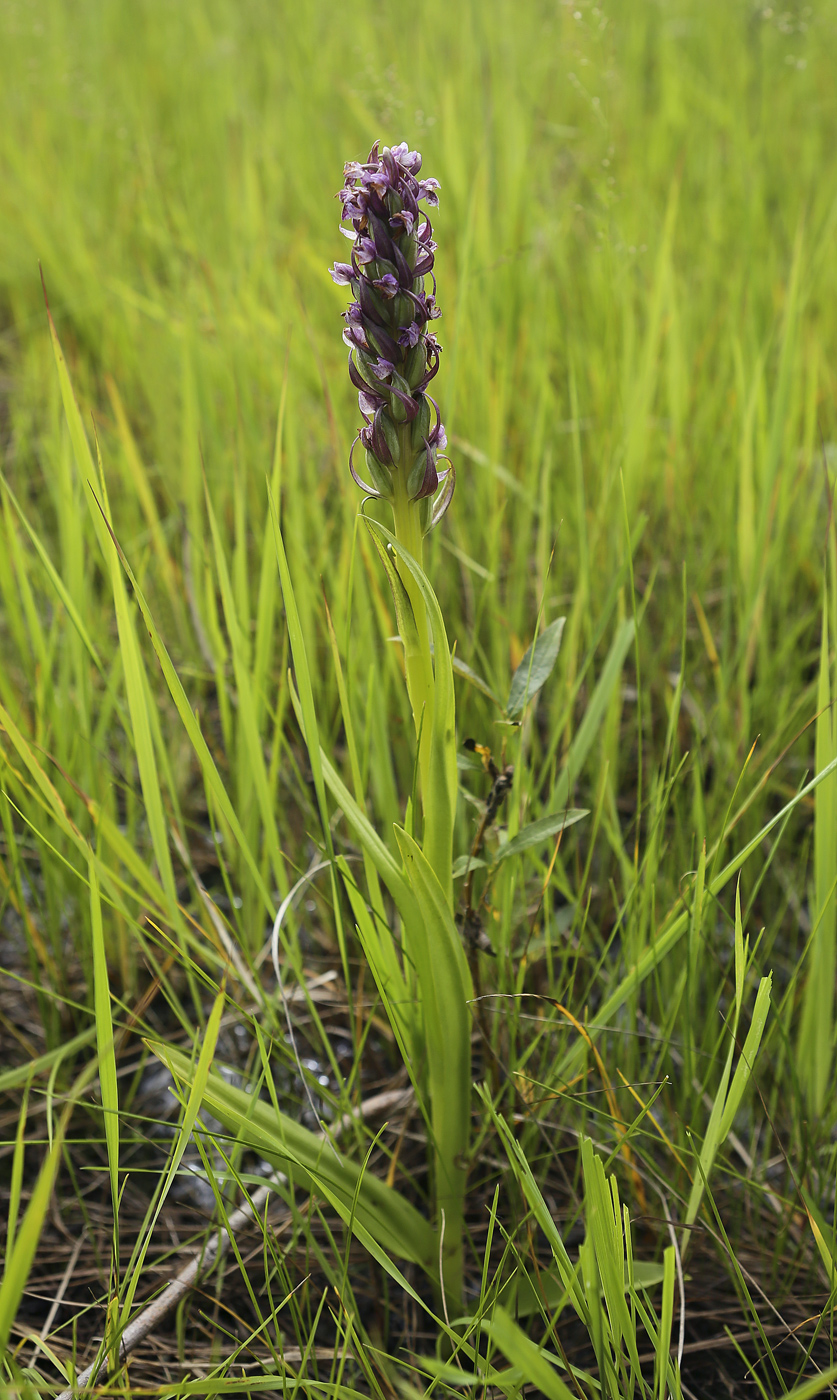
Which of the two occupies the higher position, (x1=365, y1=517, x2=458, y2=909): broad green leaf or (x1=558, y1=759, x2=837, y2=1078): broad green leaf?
(x1=365, y1=517, x2=458, y2=909): broad green leaf

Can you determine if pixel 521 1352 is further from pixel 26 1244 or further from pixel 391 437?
pixel 391 437

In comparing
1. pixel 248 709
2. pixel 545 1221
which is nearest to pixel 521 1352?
pixel 545 1221

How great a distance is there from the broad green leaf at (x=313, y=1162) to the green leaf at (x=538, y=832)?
1.08 feet

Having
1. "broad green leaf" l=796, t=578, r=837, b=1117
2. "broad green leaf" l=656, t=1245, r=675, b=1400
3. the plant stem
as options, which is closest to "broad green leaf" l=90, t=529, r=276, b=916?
the plant stem

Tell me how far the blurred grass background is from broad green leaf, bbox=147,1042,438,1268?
7.3 inches

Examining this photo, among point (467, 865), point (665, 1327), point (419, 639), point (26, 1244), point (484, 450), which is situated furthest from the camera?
point (484, 450)

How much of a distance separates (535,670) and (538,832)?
0.57 feet

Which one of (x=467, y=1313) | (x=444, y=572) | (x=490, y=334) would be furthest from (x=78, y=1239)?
(x=490, y=334)

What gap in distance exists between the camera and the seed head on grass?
0.69 metres

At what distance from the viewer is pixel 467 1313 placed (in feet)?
3.11

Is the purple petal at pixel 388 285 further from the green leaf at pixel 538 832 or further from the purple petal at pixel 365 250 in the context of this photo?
the green leaf at pixel 538 832

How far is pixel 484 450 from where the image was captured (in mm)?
1698

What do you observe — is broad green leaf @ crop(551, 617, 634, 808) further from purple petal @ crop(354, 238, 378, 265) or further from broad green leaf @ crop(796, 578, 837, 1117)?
purple petal @ crop(354, 238, 378, 265)

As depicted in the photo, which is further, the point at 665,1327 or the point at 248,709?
the point at 248,709
